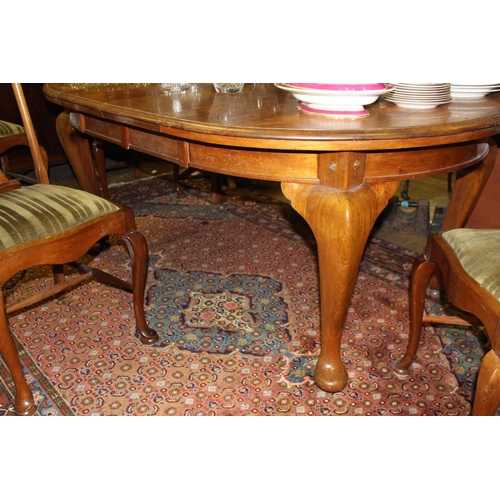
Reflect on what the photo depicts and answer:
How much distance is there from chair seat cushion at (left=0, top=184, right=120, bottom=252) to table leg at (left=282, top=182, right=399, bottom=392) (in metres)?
0.71

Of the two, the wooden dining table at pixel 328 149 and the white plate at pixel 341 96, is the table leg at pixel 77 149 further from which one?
the white plate at pixel 341 96

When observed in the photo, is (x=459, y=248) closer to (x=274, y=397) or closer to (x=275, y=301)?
(x=274, y=397)

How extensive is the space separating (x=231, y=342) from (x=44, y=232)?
0.83 meters

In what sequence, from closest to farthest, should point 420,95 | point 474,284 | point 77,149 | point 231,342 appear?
point 474,284 < point 420,95 < point 231,342 < point 77,149

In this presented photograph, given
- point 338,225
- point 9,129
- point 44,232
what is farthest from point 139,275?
point 9,129

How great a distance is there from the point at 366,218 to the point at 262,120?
1.30ft

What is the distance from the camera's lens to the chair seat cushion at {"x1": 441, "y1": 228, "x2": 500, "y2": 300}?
1.23m

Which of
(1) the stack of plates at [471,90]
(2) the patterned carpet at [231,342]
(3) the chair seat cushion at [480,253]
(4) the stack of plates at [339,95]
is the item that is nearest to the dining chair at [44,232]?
(2) the patterned carpet at [231,342]

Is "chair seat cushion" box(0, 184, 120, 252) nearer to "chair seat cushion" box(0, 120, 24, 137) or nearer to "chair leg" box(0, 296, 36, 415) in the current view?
"chair leg" box(0, 296, 36, 415)

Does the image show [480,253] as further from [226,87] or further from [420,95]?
[226,87]

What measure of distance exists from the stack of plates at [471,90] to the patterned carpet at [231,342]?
3.08ft

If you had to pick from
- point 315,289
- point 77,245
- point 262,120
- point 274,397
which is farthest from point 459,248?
point 77,245

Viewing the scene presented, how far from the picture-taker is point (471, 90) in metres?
1.60

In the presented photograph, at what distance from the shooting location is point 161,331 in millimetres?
2053
